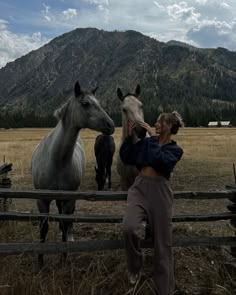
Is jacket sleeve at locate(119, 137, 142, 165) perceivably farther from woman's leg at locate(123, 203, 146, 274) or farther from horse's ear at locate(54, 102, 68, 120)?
horse's ear at locate(54, 102, 68, 120)

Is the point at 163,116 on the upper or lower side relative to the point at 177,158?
upper

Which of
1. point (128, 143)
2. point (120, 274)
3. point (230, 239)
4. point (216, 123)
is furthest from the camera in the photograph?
point (216, 123)

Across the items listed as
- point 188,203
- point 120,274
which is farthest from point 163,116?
point 188,203

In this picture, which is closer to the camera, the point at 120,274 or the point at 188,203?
the point at 120,274

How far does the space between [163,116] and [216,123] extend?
367 ft

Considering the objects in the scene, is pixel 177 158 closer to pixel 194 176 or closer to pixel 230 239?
pixel 230 239

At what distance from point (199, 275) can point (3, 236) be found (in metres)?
3.46

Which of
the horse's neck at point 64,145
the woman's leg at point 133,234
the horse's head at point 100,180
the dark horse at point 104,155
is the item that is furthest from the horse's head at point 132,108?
the dark horse at point 104,155

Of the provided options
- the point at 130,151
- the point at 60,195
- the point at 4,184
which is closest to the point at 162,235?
the point at 130,151

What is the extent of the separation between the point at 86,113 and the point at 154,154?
1.96 metres

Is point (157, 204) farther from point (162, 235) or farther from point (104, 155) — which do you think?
point (104, 155)

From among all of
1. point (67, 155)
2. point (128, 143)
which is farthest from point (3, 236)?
point (128, 143)

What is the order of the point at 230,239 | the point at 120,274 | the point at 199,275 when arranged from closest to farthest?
the point at 120,274 → the point at 199,275 → the point at 230,239

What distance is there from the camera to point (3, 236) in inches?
273
